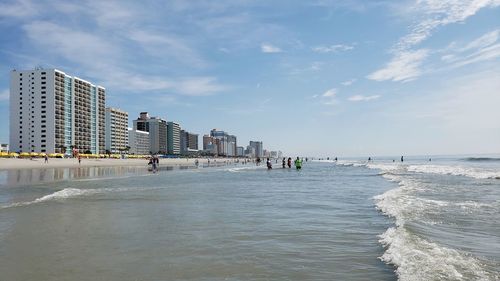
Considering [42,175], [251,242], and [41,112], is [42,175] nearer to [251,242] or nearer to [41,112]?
[251,242]

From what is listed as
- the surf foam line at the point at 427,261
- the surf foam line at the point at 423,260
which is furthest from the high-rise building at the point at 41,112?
the surf foam line at the point at 427,261

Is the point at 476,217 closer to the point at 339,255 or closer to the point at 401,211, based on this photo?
the point at 401,211

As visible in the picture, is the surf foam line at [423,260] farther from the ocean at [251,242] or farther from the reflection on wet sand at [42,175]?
the reflection on wet sand at [42,175]

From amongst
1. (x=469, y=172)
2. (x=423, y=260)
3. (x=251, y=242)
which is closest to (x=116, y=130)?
(x=469, y=172)

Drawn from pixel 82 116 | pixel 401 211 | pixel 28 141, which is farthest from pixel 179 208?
pixel 82 116

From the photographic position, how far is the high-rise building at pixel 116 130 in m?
180

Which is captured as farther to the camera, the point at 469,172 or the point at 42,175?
the point at 42,175

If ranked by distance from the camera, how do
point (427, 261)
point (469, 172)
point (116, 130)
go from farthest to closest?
point (116, 130), point (469, 172), point (427, 261)

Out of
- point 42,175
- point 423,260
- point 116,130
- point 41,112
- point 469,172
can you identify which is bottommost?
point 469,172

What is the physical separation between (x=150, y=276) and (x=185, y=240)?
95.2 inches

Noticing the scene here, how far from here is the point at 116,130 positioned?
185125 mm

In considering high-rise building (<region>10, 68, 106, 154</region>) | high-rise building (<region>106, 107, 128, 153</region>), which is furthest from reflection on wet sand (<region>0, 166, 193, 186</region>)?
high-rise building (<region>106, 107, 128, 153</region>)

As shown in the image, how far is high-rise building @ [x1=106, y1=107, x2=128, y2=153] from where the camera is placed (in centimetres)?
18025

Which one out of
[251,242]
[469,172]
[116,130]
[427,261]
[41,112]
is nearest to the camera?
[427,261]
